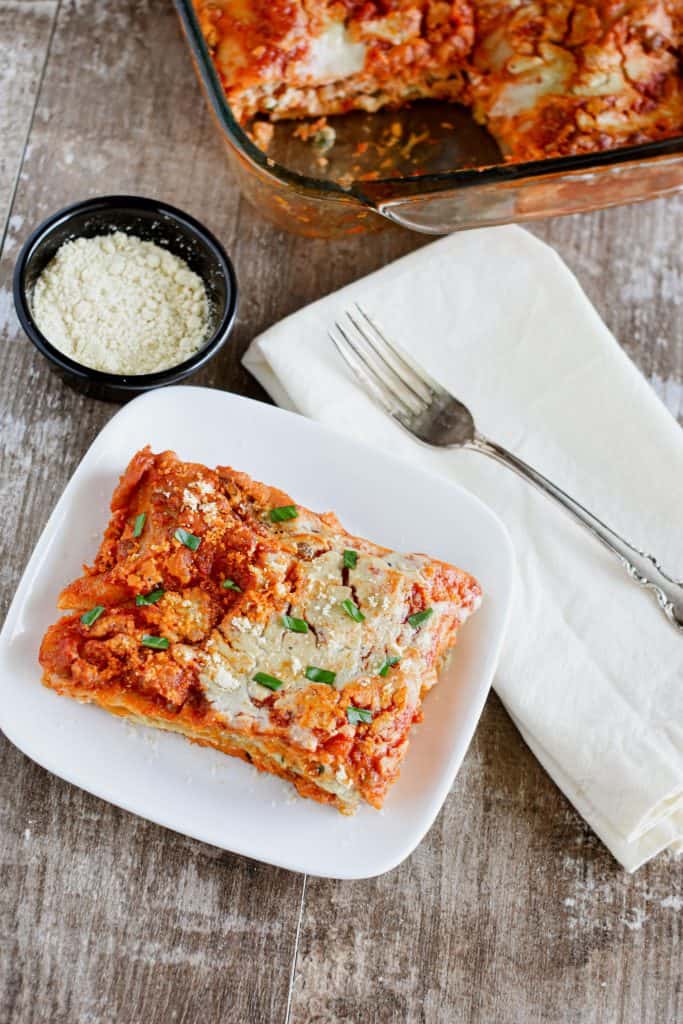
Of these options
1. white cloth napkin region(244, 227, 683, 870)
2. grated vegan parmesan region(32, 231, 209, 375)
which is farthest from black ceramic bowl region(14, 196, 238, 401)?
white cloth napkin region(244, 227, 683, 870)

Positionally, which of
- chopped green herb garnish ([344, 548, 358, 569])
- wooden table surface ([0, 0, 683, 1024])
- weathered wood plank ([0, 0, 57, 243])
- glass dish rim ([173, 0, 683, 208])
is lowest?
wooden table surface ([0, 0, 683, 1024])

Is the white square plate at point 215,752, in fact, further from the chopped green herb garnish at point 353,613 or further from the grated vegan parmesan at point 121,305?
the chopped green herb garnish at point 353,613

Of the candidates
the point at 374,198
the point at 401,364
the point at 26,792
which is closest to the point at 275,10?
the point at 374,198

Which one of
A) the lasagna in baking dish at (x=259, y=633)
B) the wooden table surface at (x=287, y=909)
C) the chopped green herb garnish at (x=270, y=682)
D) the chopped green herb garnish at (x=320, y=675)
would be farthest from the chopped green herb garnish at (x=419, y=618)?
the wooden table surface at (x=287, y=909)

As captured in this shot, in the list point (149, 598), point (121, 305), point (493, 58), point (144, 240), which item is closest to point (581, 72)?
point (493, 58)

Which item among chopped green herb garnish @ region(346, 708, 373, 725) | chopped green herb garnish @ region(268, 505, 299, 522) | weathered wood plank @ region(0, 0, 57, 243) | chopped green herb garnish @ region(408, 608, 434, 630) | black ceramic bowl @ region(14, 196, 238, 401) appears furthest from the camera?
weathered wood plank @ region(0, 0, 57, 243)

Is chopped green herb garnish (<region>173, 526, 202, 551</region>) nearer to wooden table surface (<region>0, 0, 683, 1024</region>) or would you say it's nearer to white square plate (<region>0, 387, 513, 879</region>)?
white square plate (<region>0, 387, 513, 879</region>)
